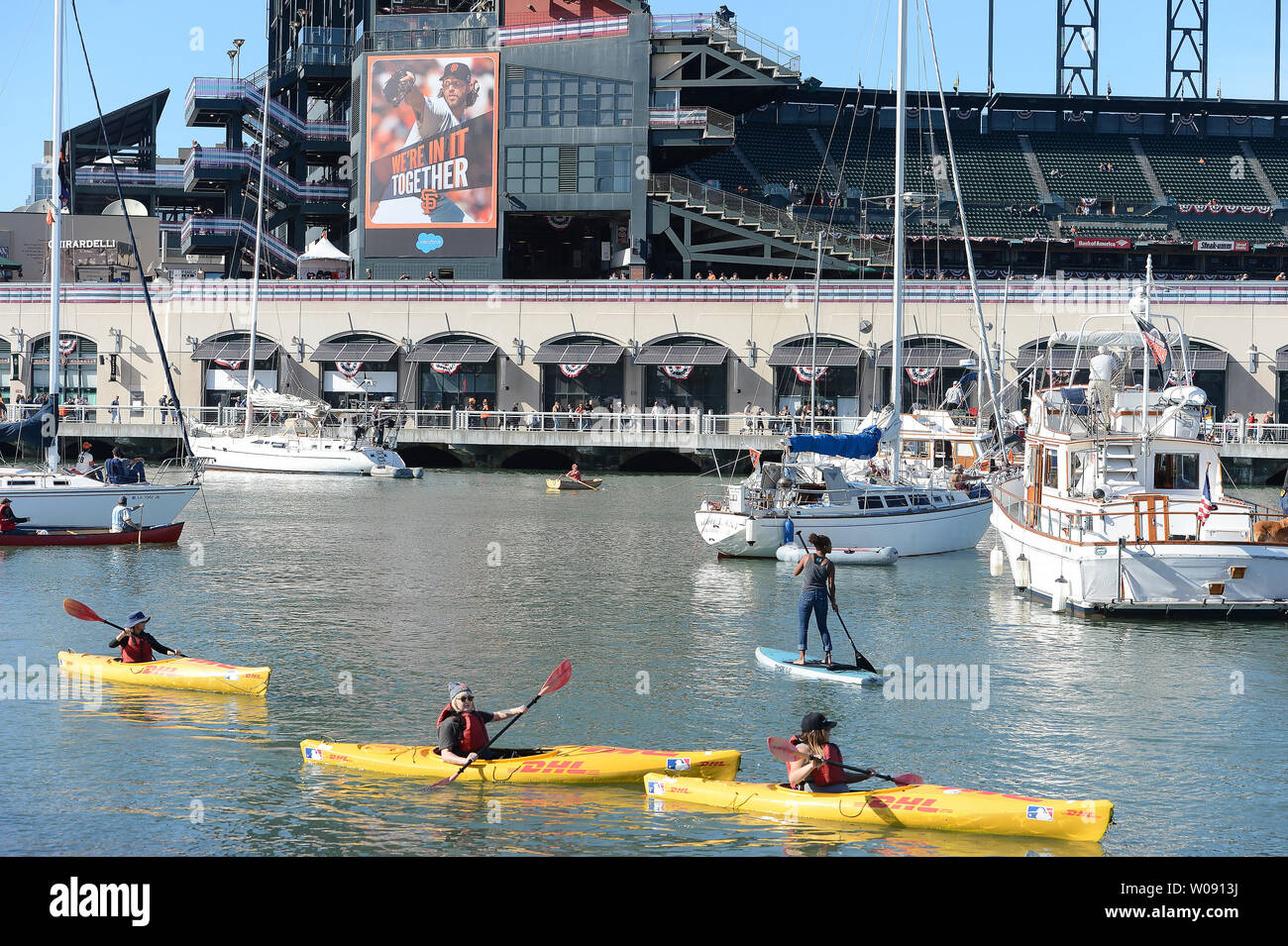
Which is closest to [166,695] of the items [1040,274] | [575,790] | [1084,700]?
[575,790]

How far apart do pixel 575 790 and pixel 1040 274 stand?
74.3 meters

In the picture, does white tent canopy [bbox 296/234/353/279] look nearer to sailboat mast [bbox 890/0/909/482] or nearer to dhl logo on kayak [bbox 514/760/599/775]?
sailboat mast [bbox 890/0/909/482]

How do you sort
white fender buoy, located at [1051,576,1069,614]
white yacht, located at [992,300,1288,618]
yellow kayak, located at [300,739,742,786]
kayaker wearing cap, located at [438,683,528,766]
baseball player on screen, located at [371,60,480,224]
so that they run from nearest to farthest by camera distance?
yellow kayak, located at [300,739,742,786]
kayaker wearing cap, located at [438,683,528,766]
white yacht, located at [992,300,1288,618]
white fender buoy, located at [1051,576,1069,614]
baseball player on screen, located at [371,60,480,224]

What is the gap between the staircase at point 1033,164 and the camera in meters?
92.2

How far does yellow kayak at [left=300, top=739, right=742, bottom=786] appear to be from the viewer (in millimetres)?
17297

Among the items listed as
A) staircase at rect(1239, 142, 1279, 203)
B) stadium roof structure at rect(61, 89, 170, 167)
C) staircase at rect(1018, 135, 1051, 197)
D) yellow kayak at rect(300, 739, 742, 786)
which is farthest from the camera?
stadium roof structure at rect(61, 89, 170, 167)

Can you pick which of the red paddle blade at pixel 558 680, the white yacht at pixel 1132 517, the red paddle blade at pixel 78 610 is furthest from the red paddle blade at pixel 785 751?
the white yacht at pixel 1132 517

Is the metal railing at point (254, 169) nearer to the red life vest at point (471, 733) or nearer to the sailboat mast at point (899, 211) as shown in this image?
the sailboat mast at point (899, 211)

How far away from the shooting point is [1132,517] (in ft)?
→ 100

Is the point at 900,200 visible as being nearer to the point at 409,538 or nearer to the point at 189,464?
the point at 409,538

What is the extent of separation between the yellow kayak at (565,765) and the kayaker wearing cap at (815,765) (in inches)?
44.0

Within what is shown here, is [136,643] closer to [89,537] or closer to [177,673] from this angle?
[177,673]

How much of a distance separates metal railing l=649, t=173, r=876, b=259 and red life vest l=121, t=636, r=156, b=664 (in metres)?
60.7

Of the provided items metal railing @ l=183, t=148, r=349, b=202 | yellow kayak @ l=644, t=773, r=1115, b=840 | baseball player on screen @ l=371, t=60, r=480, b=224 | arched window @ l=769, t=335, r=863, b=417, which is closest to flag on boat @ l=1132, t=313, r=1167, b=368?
yellow kayak @ l=644, t=773, r=1115, b=840
